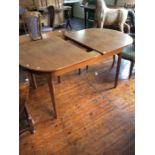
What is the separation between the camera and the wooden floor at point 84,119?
1718 millimetres

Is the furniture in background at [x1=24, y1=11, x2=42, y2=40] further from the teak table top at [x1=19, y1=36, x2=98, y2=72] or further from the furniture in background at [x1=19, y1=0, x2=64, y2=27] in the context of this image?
the furniture in background at [x1=19, y1=0, x2=64, y2=27]

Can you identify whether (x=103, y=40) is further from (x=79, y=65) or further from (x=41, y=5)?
(x=41, y=5)

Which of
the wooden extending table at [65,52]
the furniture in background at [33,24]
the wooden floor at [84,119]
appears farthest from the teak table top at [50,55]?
the wooden floor at [84,119]

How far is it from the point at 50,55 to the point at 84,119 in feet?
2.65

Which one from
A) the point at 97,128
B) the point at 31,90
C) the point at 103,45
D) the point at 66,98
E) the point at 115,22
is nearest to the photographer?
the point at 97,128

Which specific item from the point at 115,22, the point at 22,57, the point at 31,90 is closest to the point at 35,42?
the point at 22,57

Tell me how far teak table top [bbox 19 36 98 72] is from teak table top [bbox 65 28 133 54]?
0.16 m

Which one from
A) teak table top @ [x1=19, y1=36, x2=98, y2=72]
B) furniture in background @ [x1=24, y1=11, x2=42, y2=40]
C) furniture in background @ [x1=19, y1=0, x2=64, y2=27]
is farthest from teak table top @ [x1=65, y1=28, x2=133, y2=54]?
furniture in background @ [x1=19, y1=0, x2=64, y2=27]

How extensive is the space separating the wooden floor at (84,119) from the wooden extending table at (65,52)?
228 mm

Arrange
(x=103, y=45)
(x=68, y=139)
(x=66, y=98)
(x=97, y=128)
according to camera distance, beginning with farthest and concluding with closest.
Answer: (x=66, y=98)
(x=103, y=45)
(x=97, y=128)
(x=68, y=139)

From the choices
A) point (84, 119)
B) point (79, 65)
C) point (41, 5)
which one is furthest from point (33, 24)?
point (41, 5)
